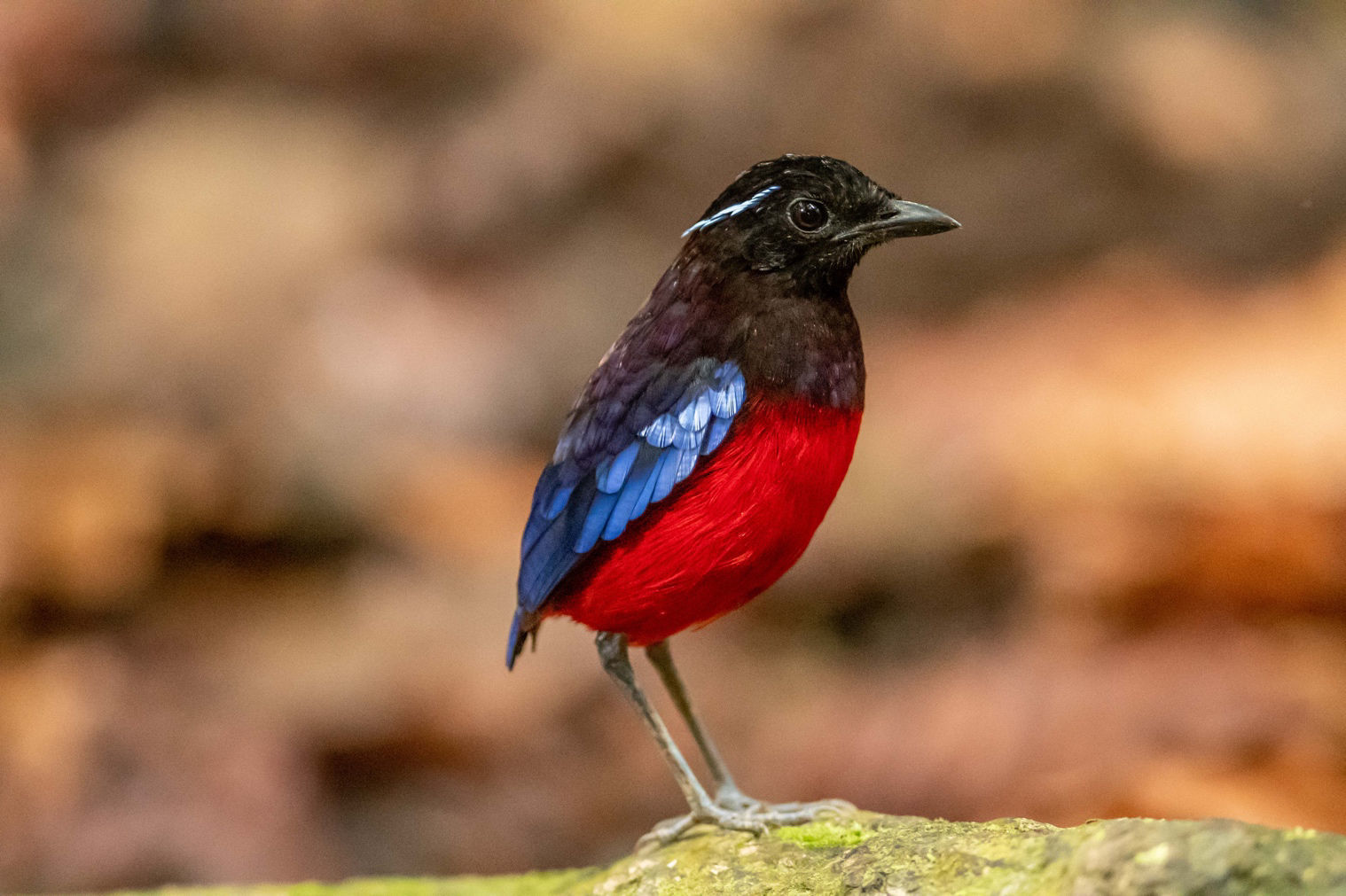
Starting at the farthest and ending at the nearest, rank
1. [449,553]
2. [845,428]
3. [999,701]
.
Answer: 1. [449,553]
2. [999,701]
3. [845,428]

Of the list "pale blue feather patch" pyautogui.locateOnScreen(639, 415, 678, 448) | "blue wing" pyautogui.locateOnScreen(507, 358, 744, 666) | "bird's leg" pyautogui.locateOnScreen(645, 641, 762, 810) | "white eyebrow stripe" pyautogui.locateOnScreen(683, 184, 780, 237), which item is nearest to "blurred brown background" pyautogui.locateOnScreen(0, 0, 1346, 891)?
"bird's leg" pyautogui.locateOnScreen(645, 641, 762, 810)

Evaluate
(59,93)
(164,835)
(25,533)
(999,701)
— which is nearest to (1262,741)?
(999,701)

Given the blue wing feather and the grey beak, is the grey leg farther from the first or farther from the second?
the grey beak

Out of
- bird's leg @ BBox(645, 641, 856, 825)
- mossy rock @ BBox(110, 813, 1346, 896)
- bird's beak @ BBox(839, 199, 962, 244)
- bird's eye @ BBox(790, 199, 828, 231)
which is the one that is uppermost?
bird's eye @ BBox(790, 199, 828, 231)

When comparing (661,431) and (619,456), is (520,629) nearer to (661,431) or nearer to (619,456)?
(619,456)

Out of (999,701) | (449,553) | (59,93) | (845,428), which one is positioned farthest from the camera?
(59,93)

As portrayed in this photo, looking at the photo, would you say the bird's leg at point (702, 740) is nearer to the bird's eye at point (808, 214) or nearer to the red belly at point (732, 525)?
the red belly at point (732, 525)

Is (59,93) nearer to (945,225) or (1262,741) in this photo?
(945,225)

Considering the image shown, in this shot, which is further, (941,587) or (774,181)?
(941,587)
